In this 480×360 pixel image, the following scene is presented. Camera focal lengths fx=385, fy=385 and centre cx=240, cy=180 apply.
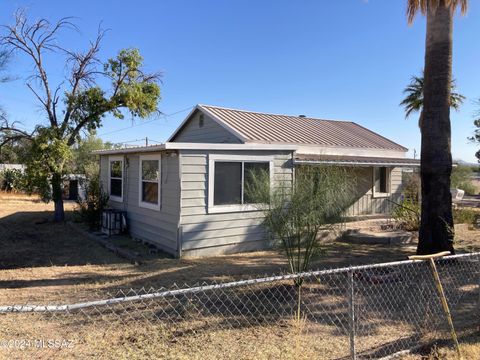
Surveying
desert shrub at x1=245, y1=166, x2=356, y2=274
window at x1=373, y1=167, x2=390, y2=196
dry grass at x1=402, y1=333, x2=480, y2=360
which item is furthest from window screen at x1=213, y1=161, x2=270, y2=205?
window at x1=373, y1=167, x2=390, y2=196

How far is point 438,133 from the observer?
8508 millimetres

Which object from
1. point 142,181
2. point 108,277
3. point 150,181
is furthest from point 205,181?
point 108,277

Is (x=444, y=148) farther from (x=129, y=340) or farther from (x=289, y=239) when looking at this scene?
(x=129, y=340)

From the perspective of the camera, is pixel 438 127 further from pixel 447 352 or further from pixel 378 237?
pixel 447 352

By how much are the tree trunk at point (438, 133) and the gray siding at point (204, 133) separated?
22.2 ft

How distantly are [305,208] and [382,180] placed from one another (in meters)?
11.6

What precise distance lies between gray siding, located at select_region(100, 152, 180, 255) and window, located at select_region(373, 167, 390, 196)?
10.1 meters

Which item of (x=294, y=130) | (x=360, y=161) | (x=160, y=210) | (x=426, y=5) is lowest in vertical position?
(x=160, y=210)

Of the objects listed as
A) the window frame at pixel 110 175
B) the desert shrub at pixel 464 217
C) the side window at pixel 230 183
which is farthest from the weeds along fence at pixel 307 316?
the desert shrub at pixel 464 217

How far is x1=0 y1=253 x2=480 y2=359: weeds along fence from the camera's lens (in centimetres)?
442

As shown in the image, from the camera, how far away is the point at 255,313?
549cm

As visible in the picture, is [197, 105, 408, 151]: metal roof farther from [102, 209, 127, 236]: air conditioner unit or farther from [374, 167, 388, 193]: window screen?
[102, 209, 127, 236]: air conditioner unit

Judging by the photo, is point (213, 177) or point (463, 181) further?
point (463, 181)

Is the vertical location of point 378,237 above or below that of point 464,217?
below
